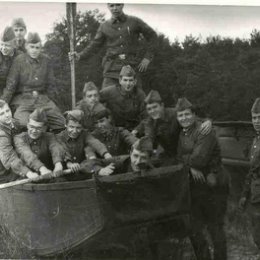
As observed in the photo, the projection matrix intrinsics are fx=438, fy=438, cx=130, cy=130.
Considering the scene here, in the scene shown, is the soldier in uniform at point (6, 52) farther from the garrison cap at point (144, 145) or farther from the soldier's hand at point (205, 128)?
the soldier's hand at point (205, 128)

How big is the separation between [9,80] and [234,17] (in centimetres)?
139

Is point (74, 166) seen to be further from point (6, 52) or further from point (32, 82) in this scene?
point (6, 52)

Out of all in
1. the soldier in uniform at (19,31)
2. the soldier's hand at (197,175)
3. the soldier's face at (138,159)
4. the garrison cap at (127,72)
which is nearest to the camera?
the soldier's face at (138,159)

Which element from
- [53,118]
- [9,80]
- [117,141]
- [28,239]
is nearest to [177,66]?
[117,141]

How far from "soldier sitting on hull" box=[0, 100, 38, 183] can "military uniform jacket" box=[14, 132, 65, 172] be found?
0.03 meters

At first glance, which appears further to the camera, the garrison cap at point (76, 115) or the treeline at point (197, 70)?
the treeline at point (197, 70)

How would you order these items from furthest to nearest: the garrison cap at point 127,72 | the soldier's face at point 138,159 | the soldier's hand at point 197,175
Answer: the garrison cap at point 127,72 → the soldier's hand at point 197,175 → the soldier's face at point 138,159

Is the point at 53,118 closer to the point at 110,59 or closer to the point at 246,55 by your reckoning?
the point at 110,59

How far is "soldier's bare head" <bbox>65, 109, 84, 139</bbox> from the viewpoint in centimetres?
244

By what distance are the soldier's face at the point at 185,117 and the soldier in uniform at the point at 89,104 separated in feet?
1.59

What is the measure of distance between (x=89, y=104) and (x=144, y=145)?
1.45ft

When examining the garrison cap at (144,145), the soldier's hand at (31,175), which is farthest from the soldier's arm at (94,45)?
the soldier's hand at (31,175)

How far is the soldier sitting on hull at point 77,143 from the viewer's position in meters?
2.44

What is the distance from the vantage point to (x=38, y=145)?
2.42 meters
